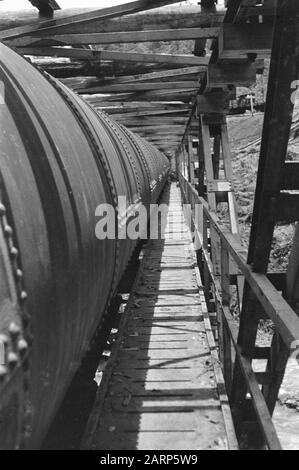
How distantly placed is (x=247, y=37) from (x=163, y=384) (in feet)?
12.9

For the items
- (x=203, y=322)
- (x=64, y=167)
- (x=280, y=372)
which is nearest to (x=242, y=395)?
(x=280, y=372)

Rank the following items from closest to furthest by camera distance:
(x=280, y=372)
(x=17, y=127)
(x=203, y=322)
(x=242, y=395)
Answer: (x=17, y=127), (x=280, y=372), (x=242, y=395), (x=203, y=322)

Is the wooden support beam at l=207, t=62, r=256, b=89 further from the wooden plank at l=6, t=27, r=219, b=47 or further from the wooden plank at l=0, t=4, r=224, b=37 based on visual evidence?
the wooden plank at l=0, t=4, r=224, b=37

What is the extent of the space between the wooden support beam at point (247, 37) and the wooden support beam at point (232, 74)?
145 cm

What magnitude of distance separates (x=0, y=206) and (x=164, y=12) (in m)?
4.39

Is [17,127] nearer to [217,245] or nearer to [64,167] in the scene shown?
[64,167]

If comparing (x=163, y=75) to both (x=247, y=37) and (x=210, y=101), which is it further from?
(x=247, y=37)

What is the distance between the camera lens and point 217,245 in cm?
782

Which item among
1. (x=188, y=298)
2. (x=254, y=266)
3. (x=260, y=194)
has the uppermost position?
(x=260, y=194)

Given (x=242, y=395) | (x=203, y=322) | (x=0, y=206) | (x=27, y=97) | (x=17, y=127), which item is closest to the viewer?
(x=0, y=206)

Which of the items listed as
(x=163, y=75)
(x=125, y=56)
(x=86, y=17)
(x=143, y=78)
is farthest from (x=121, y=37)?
(x=143, y=78)

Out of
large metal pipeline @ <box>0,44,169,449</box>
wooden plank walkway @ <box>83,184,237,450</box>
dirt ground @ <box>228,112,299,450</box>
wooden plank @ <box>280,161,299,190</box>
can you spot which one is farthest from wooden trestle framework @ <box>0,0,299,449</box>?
dirt ground @ <box>228,112,299,450</box>

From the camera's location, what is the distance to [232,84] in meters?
6.89

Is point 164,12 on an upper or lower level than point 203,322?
upper
